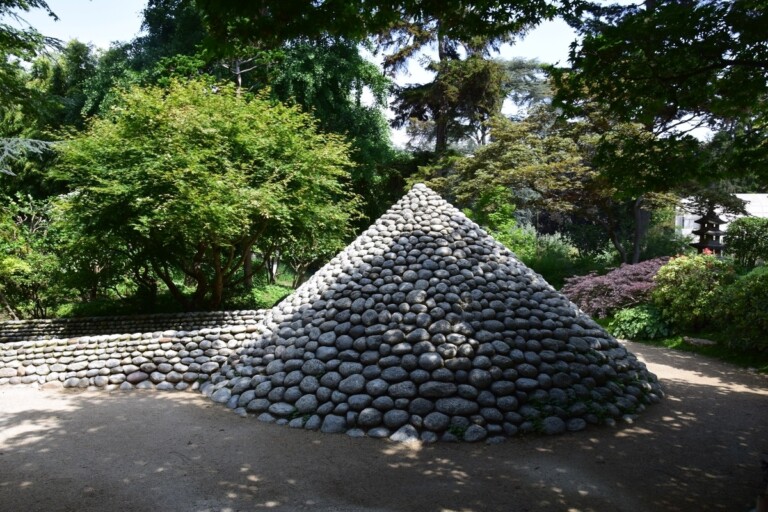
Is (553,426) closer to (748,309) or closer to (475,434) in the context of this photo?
(475,434)

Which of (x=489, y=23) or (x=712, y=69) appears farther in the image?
(x=712, y=69)

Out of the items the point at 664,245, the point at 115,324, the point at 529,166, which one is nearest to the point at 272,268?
the point at 115,324

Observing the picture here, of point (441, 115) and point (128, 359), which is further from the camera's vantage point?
point (441, 115)

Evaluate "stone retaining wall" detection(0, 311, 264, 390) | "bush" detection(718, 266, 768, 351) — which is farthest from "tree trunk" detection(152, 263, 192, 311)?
"bush" detection(718, 266, 768, 351)

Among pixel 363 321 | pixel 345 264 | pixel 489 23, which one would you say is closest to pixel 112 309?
pixel 345 264

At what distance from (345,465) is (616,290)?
9508 mm

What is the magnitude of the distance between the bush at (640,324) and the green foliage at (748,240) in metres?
4.35

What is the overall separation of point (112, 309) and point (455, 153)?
468 inches

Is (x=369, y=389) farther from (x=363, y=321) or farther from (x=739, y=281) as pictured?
(x=739, y=281)

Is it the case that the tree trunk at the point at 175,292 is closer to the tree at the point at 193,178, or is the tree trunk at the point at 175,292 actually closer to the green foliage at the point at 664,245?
the tree at the point at 193,178

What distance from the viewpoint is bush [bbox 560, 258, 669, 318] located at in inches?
468

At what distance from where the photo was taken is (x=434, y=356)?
5598mm

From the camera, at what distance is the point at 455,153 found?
1859cm

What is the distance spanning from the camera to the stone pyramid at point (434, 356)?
5.30 meters
